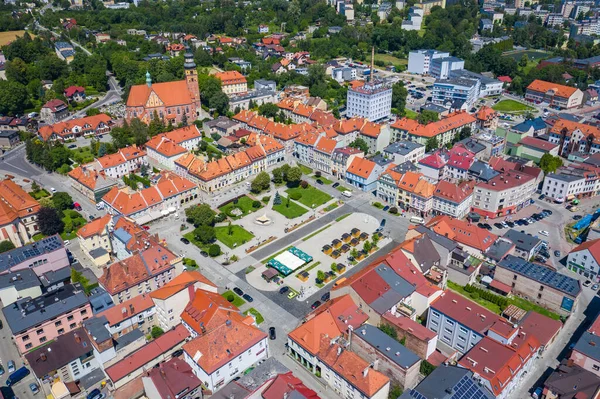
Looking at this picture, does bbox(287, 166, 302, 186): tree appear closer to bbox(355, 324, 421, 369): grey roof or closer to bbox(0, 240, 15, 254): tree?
bbox(355, 324, 421, 369): grey roof

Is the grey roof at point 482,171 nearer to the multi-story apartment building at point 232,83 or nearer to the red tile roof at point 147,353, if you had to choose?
the red tile roof at point 147,353

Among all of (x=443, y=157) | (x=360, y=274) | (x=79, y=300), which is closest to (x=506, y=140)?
(x=443, y=157)

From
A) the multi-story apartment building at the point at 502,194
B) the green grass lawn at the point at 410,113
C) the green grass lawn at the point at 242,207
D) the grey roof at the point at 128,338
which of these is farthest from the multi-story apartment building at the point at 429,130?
the grey roof at the point at 128,338

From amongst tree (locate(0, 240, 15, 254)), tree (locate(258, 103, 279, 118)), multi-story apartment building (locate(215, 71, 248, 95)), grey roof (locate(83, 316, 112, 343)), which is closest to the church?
multi-story apartment building (locate(215, 71, 248, 95))

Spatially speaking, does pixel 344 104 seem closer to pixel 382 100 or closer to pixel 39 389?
pixel 382 100

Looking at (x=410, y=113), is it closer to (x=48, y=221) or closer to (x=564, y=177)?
(x=564, y=177)
